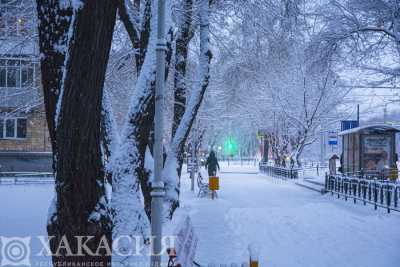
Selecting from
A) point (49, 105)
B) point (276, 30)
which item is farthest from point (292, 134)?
point (49, 105)

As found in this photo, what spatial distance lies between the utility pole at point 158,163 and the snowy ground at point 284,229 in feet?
10.2

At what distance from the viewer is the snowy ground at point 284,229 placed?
390 inches

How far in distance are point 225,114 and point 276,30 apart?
114 ft

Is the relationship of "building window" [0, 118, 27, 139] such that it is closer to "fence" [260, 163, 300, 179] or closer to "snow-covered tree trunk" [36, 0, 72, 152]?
"fence" [260, 163, 300, 179]

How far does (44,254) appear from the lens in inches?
366

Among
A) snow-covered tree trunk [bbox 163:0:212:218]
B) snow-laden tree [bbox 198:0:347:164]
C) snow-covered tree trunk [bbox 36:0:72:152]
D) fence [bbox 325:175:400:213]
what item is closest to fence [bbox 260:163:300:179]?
snow-laden tree [bbox 198:0:347:164]

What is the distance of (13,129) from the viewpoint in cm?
3631

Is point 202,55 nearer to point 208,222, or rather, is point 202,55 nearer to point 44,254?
point 208,222

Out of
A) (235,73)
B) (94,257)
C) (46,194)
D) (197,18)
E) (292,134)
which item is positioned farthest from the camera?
(292,134)

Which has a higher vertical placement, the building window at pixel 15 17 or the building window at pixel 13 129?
the building window at pixel 15 17

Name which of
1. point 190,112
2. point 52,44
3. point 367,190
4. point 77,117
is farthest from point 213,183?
point 77,117

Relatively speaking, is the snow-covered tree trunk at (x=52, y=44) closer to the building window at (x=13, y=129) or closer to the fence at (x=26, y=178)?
the fence at (x=26, y=178)

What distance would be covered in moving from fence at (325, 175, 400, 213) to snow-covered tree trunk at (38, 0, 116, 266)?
43.8 ft

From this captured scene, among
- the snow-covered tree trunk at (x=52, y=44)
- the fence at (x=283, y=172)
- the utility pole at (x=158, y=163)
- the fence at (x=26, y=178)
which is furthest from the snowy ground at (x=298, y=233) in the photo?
the fence at (x=283, y=172)
